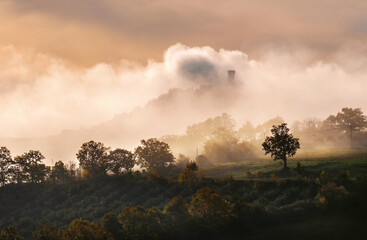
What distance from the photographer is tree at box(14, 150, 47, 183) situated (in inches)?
4806

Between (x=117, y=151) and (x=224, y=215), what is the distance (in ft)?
265

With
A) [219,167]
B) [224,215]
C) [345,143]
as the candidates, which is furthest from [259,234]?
[345,143]

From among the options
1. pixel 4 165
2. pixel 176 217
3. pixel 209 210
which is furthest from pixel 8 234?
pixel 4 165

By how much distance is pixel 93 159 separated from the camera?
125000mm

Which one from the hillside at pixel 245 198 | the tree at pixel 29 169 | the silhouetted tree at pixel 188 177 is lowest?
the hillside at pixel 245 198

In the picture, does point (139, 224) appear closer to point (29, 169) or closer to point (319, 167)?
point (319, 167)

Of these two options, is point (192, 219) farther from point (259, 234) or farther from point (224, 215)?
point (259, 234)

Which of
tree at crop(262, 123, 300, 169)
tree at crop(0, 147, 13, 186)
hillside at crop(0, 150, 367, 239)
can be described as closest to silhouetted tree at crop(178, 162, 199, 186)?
hillside at crop(0, 150, 367, 239)

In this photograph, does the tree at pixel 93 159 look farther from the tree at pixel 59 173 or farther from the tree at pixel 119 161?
the tree at pixel 59 173

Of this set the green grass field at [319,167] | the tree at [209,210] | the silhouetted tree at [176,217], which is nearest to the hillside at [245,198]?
the green grass field at [319,167]

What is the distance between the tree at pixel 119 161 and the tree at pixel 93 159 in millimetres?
2063

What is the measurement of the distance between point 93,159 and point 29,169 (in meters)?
24.0

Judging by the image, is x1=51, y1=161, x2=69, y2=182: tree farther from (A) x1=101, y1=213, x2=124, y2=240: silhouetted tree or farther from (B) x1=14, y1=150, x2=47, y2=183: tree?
(A) x1=101, y1=213, x2=124, y2=240: silhouetted tree

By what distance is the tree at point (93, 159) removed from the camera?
398 feet
